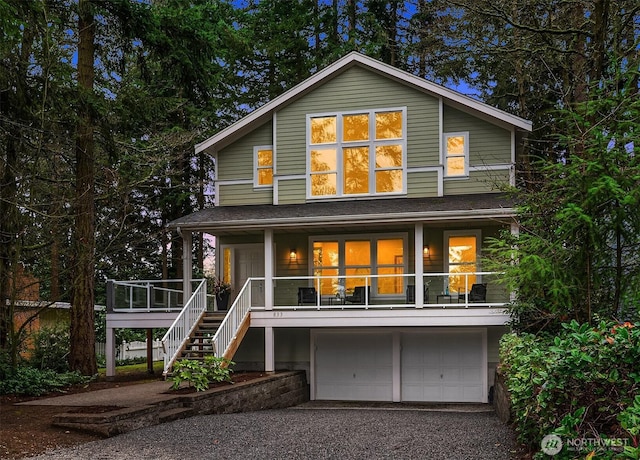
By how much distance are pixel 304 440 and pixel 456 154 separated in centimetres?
1022

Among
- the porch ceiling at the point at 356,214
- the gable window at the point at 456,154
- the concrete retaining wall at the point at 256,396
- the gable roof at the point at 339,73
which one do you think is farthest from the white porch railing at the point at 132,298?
the gable window at the point at 456,154

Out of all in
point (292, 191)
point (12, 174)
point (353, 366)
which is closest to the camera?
point (12, 174)

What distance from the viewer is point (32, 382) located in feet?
46.0

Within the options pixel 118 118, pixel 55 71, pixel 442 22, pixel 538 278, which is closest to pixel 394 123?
pixel 442 22

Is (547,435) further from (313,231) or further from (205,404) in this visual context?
(313,231)

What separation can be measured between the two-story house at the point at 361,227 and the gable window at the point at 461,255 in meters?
0.03

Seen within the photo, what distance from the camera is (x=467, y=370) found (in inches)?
657

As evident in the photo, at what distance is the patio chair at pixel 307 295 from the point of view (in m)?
17.0

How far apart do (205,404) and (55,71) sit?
25.7 feet

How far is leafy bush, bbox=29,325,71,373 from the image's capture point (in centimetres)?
1730

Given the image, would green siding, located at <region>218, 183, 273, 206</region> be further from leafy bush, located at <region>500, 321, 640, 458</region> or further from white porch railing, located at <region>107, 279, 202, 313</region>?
leafy bush, located at <region>500, 321, 640, 458</region>

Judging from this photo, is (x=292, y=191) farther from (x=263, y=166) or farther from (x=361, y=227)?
(x=361, y=227)

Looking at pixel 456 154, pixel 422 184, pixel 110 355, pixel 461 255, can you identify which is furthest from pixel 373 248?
pixel 110 355

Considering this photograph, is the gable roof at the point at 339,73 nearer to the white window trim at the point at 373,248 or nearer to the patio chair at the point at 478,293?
the white window trim at the point at 373,248
